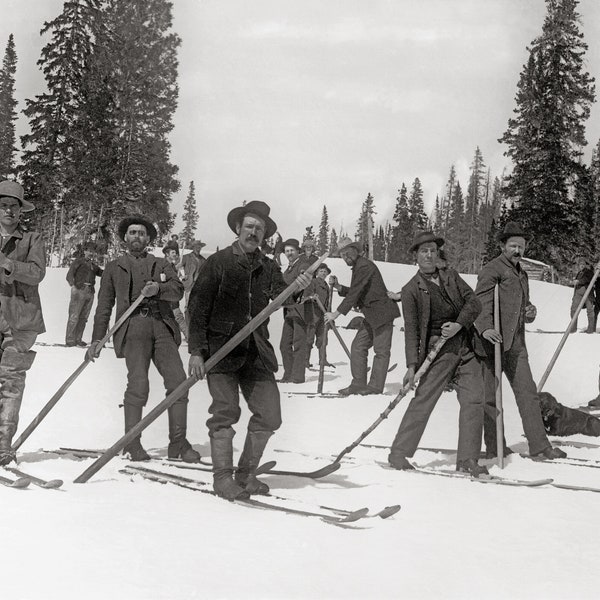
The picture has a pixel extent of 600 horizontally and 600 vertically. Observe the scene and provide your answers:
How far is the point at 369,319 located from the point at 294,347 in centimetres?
167

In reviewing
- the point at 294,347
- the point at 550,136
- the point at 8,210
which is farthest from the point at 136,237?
the point at 550,136

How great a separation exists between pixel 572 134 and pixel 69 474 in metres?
38.3

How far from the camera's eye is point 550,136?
3850 cm

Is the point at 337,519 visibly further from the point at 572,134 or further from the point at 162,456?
the point at 572,134

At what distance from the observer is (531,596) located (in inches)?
124

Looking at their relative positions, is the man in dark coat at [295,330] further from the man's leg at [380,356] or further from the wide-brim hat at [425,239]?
the wide-brim hat at [425,239]

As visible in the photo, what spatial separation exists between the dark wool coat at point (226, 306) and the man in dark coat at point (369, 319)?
5254 millimetres

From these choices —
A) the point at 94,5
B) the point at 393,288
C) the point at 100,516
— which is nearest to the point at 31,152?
the point at 94,5

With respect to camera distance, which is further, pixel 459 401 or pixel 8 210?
pixel 459 401

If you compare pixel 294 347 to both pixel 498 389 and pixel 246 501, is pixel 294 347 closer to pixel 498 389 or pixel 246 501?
pixel 498 389

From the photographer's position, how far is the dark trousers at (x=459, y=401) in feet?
19.3

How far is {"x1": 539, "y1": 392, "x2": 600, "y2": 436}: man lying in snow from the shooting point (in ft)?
25.2

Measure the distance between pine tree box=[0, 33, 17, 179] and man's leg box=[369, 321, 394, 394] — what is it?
38085 mm

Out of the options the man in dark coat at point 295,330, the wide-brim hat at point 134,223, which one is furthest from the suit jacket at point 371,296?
the wide-brim hat at point 134,223
